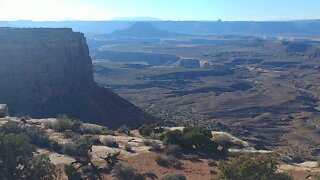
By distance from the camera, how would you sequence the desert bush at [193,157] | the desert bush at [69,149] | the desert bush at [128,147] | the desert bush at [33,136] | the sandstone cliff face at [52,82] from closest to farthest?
the desert bush at [69,149], the desert bush at [33,136], the desert bush at [193,157], the desert bush at [128,147], the sandstone cliff face at [52,82]

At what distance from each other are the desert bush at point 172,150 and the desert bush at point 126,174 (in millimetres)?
5159

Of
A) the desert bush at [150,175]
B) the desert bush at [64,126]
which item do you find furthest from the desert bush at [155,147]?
the desert bush at [64,126]

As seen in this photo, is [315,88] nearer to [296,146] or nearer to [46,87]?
[296,146]

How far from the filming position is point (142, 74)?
18162 centimetres

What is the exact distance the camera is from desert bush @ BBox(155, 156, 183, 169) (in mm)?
28750

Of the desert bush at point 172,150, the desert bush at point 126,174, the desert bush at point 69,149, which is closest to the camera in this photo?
the desert bush at point 126,174

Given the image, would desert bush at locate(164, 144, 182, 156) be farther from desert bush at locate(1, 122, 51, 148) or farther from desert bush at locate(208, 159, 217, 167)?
desert bush at locate(1, 122, 51, 148)

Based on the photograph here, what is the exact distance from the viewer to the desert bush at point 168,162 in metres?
28.8

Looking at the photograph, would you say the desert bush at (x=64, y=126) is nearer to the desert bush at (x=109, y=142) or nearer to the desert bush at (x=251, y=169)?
the desert bush at (x=109, y=142)

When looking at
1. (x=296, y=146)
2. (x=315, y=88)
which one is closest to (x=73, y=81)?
(x=296, y=146)

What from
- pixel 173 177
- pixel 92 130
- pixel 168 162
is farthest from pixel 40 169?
pixel 92 130

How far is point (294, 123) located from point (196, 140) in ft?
252

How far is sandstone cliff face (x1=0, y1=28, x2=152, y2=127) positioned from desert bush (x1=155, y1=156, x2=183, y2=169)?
32.3m

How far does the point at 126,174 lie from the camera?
2573 cm
